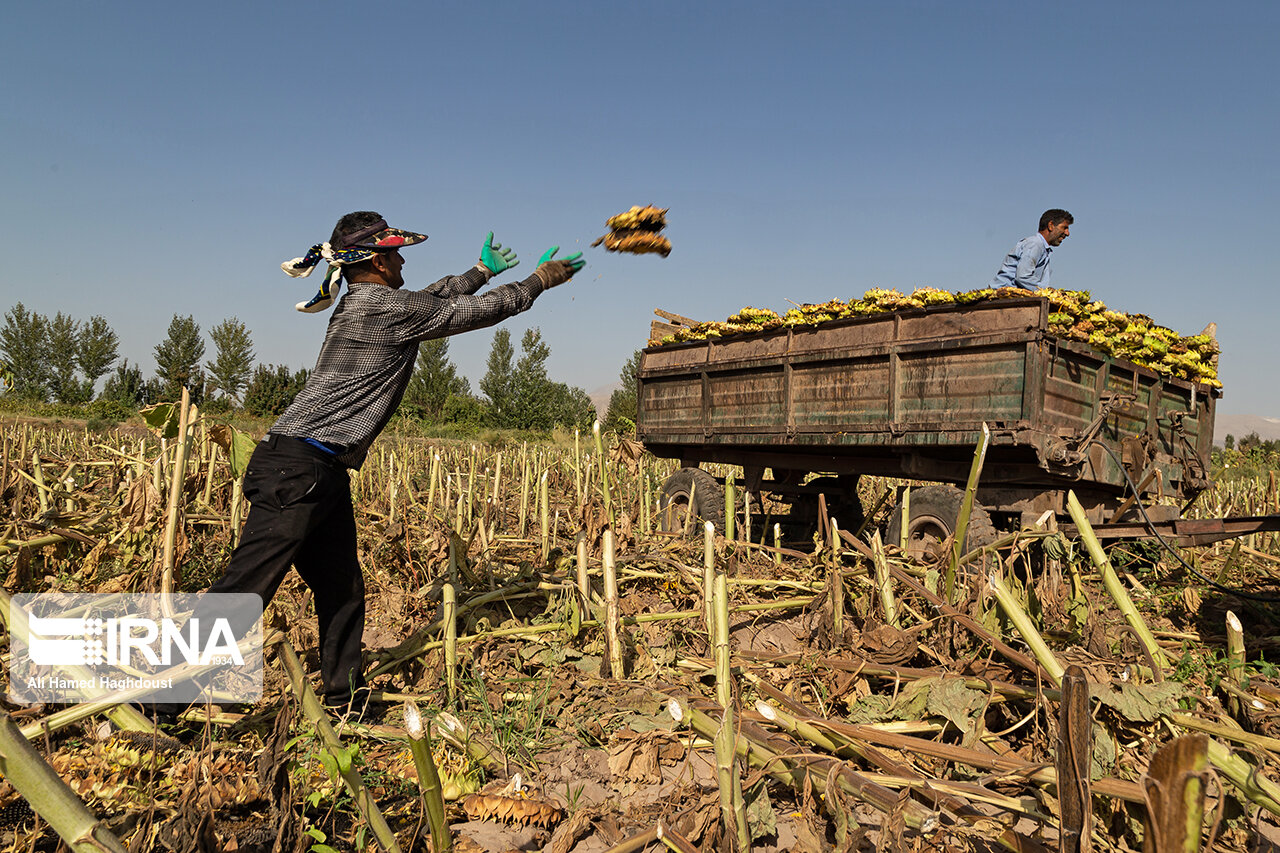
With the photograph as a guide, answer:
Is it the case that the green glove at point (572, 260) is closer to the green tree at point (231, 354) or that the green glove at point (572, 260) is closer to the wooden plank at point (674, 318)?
the wooden plank at point (674, 318)

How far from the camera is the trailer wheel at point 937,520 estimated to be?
536cm

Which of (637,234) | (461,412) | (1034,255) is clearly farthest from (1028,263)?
(461,412)

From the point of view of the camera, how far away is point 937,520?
561cm

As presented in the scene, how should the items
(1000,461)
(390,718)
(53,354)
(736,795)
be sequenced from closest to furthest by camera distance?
(736,795) → (390,718) → (1000,461) → (53,354)

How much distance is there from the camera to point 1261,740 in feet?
7.61

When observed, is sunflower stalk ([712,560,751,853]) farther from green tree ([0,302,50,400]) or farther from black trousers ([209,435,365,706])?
green tree ([0,302,50,400])

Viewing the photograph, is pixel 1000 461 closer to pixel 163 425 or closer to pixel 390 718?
pixel 390 718

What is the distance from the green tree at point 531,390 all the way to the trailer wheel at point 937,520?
3705cm

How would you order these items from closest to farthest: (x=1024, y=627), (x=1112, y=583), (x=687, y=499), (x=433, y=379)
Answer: (x=1024, y=627) → (x=1112, y=583) → (x=687, y=499) → (x=433, y=379)

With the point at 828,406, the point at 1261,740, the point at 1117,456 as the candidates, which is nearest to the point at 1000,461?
the point at 1117,456

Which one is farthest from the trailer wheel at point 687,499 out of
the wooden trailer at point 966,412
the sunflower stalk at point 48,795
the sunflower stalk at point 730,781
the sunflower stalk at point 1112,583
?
the sunflower stalk at point 48,795

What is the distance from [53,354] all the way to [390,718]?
67.4m

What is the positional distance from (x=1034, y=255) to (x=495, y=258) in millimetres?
4597

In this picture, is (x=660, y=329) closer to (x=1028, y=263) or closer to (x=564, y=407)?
(x=1028, y=263)
